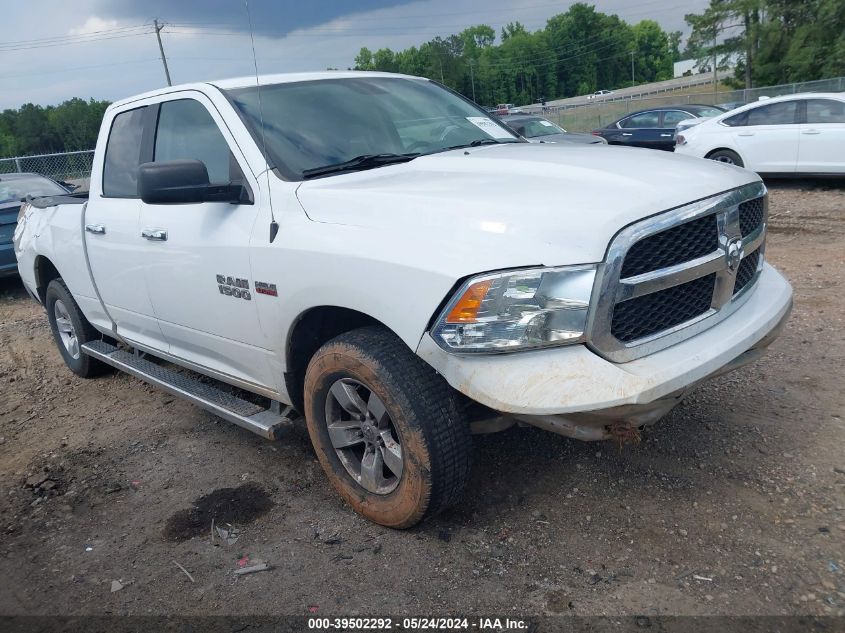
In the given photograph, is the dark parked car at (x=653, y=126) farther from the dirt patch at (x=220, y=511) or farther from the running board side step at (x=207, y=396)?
the dirt patch at (x=220, y=511)

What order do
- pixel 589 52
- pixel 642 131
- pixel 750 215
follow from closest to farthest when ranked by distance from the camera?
pixel 750 215 → pixel 642 131 → pixel 589 52

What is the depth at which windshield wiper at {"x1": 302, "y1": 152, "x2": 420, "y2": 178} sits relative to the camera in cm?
329

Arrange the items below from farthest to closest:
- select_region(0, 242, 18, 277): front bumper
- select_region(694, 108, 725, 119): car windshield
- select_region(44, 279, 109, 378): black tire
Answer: select_region(694, 108, 725, 119): car windshield, select_region(0, 242, 18, 277): front bumper, select_region(44, 279, 109, 378): black tire

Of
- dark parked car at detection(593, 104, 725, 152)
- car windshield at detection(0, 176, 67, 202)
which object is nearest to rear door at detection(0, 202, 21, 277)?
car windshield at detection(0, 176, 67, 202)

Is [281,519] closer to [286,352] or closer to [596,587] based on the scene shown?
[286,352]

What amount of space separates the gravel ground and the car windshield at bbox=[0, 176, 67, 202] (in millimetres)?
6313

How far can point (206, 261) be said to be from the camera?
3496 mm

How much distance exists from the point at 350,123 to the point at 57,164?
17.6 meters

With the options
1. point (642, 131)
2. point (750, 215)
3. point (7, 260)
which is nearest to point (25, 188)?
point (7, 260)

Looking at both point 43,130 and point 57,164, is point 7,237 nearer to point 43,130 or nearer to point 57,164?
point 57,164

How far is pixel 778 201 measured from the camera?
33.6ft

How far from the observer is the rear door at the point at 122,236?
414 centimetres

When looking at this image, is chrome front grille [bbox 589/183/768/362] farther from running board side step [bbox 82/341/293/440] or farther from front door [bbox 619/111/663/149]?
front door [bbox 619/111/663/149]

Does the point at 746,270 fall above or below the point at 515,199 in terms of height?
below
